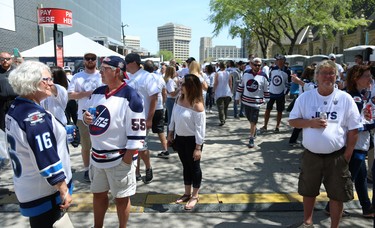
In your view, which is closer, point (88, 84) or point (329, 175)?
point (329, 175)

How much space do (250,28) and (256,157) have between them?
2927 centimetres

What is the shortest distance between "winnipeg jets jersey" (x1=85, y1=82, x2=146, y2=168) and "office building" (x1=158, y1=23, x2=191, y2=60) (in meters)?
169

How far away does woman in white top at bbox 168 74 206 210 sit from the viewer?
4281 mm

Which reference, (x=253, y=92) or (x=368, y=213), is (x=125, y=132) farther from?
(x=253, y=92)

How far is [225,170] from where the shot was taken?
6.01 m

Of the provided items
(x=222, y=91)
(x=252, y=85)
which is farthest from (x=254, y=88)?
(x=222, y=91)

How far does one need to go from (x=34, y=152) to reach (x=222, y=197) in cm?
311

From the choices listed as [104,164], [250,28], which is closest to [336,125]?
[104,164]

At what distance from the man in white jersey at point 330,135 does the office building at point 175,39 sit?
168411mm

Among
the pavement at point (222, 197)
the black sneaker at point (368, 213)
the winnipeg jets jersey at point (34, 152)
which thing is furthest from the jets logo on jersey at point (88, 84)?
the black sneaker at point (368, 213)

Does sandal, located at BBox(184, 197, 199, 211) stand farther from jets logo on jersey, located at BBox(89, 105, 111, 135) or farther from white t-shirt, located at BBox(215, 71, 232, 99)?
white t-shirt, located at BBox(215, 71, 232, 99)

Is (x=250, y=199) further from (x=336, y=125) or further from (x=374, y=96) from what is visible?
(x=374, y=96)

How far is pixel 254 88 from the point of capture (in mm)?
7688

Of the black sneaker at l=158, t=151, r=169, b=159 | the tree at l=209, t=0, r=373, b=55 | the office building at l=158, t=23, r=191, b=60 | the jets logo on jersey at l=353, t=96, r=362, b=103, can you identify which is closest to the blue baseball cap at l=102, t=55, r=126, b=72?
the jets logo on jersey at l=353, t=96, r=362, b=103
